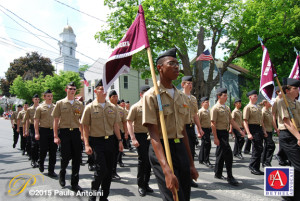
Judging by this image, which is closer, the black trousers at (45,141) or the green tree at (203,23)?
the black trousers at (45,141)

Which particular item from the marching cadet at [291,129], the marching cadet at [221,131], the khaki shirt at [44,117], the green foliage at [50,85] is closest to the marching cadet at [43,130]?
the khaki shirt at [44,117]

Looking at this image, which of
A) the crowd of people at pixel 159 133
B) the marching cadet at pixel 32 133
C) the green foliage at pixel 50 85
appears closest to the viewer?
the crowd of people at pixel 159 133

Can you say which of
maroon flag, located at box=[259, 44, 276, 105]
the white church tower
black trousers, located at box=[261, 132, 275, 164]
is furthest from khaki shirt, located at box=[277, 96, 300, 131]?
the white church tower

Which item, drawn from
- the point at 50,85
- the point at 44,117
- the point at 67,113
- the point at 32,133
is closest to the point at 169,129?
the point at 67,113

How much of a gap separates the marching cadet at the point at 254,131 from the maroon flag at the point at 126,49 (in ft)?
15.6

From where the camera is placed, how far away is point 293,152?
4480 mm

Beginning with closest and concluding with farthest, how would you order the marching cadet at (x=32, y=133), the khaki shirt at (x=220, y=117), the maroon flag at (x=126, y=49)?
the maroon flag at (x=126, y=49)
the khaki shirt at (x=220, y=117)
the marching cadet at (x=32, y=133)

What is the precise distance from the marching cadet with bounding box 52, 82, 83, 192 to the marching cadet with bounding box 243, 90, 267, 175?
15.1 ft

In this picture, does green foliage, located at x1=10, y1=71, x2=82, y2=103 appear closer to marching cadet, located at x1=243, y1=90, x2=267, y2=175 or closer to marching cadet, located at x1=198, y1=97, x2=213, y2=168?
marching cadet, located at x1=198, y1=97, x2=213, y2=168

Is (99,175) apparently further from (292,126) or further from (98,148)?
(292,126)

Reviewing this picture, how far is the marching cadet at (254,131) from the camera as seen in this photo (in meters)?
6.79

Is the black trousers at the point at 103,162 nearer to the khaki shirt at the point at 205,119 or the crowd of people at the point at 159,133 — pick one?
the crowd of people at the point at 159,133

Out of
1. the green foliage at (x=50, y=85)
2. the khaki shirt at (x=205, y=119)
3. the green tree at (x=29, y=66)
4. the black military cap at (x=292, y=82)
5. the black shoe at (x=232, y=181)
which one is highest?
the green tree at (x=29, y=66)

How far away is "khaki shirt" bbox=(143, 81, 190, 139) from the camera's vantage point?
2.68 m
